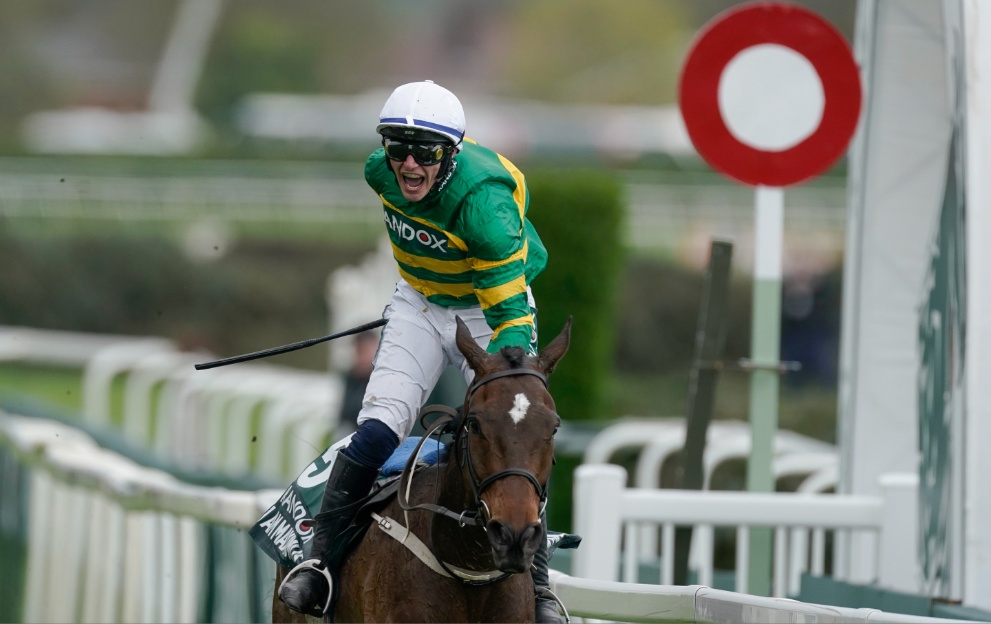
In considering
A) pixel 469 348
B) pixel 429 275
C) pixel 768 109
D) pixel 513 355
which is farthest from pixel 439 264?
pixel 768 109

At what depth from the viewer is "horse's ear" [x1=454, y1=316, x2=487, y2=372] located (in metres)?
4.66

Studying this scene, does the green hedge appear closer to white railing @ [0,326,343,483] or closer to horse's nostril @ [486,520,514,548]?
white railing @ [0,326,343,483]

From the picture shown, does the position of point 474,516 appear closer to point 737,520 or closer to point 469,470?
point 469,470

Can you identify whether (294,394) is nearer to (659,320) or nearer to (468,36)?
(659,320)

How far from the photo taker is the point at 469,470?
179 inches

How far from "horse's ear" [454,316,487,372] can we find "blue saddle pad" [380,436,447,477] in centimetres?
48

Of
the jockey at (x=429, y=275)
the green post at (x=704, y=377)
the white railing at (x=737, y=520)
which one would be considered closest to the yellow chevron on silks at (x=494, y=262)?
the jockey at (x=429, y=275)

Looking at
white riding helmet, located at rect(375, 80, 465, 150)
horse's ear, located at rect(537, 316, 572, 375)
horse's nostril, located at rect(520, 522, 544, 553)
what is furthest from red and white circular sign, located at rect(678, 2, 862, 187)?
horse's nostril, located at rect(520, 522, 544, 553)

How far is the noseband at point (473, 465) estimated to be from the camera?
4309mm

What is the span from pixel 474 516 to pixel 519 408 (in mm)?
419

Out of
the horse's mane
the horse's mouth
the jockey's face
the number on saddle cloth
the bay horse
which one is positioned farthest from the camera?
the number on saddle cloth

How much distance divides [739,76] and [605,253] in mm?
5651

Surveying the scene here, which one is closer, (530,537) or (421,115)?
(530,537)

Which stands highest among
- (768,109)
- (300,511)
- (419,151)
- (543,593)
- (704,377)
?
(768,109)
